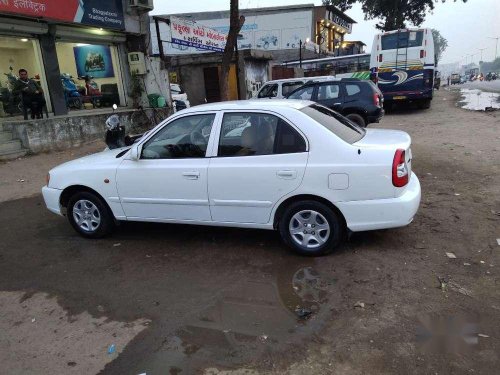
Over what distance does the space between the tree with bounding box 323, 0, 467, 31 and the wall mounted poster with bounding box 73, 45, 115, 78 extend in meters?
21.7

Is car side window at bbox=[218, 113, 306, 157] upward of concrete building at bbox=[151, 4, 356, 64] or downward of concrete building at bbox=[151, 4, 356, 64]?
downward

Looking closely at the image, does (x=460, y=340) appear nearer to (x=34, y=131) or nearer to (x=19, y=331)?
(x=19, y=331)

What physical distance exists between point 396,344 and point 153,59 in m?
14.1

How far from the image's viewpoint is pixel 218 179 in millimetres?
4348

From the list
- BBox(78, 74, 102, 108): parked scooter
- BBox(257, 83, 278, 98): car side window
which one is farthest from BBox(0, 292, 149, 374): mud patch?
BBox(78, 74, 102, 108): parked scooter

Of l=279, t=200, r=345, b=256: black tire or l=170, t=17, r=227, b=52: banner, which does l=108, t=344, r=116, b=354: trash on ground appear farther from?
l=170, t=17, r=227, b=52: banner

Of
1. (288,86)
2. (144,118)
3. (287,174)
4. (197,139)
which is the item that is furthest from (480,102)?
(197,139)

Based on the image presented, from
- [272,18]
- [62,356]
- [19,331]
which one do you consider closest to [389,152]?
[62,356]

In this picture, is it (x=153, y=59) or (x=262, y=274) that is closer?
(x=262, y=274)

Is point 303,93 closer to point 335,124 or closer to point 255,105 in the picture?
point 335,124

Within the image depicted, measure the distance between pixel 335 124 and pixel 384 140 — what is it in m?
0.54

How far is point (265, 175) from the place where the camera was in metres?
4.17

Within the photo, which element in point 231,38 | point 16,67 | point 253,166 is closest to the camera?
point 253,166

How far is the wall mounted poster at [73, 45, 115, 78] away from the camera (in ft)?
47.5
